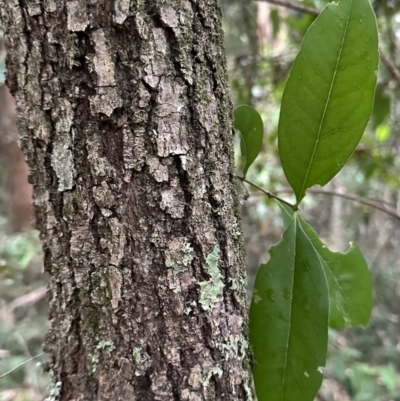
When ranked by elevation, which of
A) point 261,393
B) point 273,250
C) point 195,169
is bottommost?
point 261,393

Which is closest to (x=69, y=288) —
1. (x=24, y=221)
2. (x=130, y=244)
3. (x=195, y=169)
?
(x=130, y=244)

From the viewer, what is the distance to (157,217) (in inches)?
18.3

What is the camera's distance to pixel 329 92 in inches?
21.0

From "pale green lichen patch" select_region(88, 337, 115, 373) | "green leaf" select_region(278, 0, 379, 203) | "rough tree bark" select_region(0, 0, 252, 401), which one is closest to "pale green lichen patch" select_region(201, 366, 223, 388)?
"rough tree bark" select_region(0, 0, 252, 401)

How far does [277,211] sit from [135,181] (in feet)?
8.56

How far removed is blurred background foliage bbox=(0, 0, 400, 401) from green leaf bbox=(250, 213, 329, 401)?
0.28 m

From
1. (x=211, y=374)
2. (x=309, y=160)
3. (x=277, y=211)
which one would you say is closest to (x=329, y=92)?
(x=309, y=160)

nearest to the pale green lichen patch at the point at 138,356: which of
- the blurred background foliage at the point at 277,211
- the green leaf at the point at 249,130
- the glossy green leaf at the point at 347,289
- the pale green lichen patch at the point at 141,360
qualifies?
the pale green lichen patch at the point at 141,360

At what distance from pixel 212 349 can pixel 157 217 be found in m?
0.17

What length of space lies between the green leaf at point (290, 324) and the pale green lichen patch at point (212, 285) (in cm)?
9

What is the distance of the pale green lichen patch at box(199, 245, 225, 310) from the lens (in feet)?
1.58

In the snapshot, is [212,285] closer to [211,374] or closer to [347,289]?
[211,374]

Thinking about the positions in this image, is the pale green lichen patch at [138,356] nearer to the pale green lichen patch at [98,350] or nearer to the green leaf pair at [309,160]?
the pale green lichen patch at [98,350]

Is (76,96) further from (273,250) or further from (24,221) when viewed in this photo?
(24,221)
